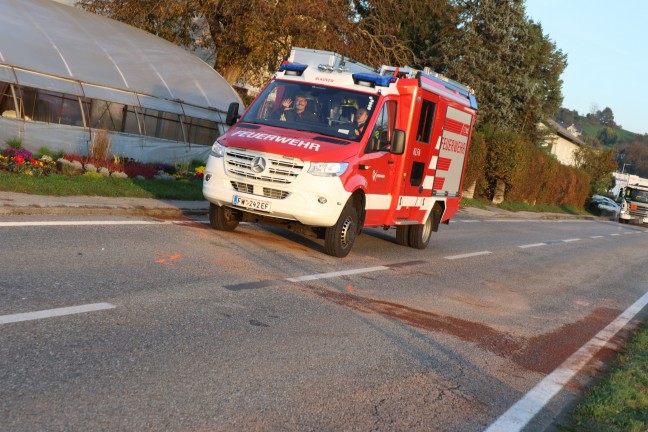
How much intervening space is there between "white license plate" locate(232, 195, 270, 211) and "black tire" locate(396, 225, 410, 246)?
4672mm

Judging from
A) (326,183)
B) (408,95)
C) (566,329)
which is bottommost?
(566,329)

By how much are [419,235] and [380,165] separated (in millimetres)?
3311

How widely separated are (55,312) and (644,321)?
7.63 m

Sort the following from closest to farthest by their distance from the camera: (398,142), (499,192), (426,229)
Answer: (398,142) → (426,229) → (499,192)

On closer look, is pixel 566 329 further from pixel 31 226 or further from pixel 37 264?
pixel 31 226

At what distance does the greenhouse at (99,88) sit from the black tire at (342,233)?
29.6 ft

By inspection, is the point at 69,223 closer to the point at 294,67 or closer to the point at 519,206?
the point at 294,67

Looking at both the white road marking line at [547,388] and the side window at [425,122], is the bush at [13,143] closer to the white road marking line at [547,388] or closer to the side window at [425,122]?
the side window at [425,122]

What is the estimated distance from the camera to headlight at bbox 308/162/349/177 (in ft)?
35.2

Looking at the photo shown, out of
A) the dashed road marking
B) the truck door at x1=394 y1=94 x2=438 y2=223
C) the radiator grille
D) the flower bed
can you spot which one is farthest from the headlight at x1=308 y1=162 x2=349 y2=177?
the flower bed

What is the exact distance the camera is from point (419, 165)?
1377 cm

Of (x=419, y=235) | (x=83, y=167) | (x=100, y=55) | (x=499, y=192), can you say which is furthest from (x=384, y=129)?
(x=499, y=192)

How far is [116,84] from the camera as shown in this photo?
20.5m

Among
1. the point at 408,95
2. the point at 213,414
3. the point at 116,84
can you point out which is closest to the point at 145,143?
the point at 116,84
